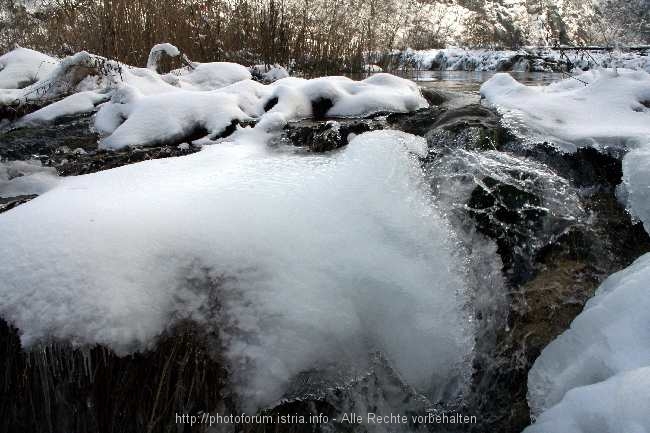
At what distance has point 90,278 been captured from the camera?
2.83ft

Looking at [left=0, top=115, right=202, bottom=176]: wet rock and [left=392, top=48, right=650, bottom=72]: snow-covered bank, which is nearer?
[left=0, top=115, right=202, bottom=176]: wet rock

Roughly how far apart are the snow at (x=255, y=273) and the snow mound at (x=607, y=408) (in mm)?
278

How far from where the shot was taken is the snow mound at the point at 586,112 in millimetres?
1659

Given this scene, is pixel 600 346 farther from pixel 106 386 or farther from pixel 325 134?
pixel 325 134

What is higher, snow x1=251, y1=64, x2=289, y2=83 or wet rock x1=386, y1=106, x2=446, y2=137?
snow x1=251, y1=64, x2=289, y2=83

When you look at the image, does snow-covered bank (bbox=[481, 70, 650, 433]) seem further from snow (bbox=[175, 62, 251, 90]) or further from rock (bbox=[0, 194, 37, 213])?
snow (bbox=[175, 62, 251, 90])

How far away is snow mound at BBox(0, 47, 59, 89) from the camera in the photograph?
11.1 feet

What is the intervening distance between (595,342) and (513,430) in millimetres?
307

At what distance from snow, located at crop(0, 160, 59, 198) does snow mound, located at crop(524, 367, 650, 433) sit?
1.84 m

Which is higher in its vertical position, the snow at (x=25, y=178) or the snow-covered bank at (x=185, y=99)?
the snow-covered bank at (x=185, y=99)

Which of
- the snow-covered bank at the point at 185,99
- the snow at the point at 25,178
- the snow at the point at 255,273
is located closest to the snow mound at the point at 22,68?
the snow-covered bank at the point at 185,99

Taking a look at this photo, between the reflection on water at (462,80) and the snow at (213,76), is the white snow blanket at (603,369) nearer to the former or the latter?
the snow at (213,76)

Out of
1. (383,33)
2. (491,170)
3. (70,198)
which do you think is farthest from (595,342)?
(383,33)

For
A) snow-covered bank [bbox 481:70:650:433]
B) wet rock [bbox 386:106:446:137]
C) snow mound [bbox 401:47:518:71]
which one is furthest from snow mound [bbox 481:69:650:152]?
snow mound [bbox 401:47:518:71]
